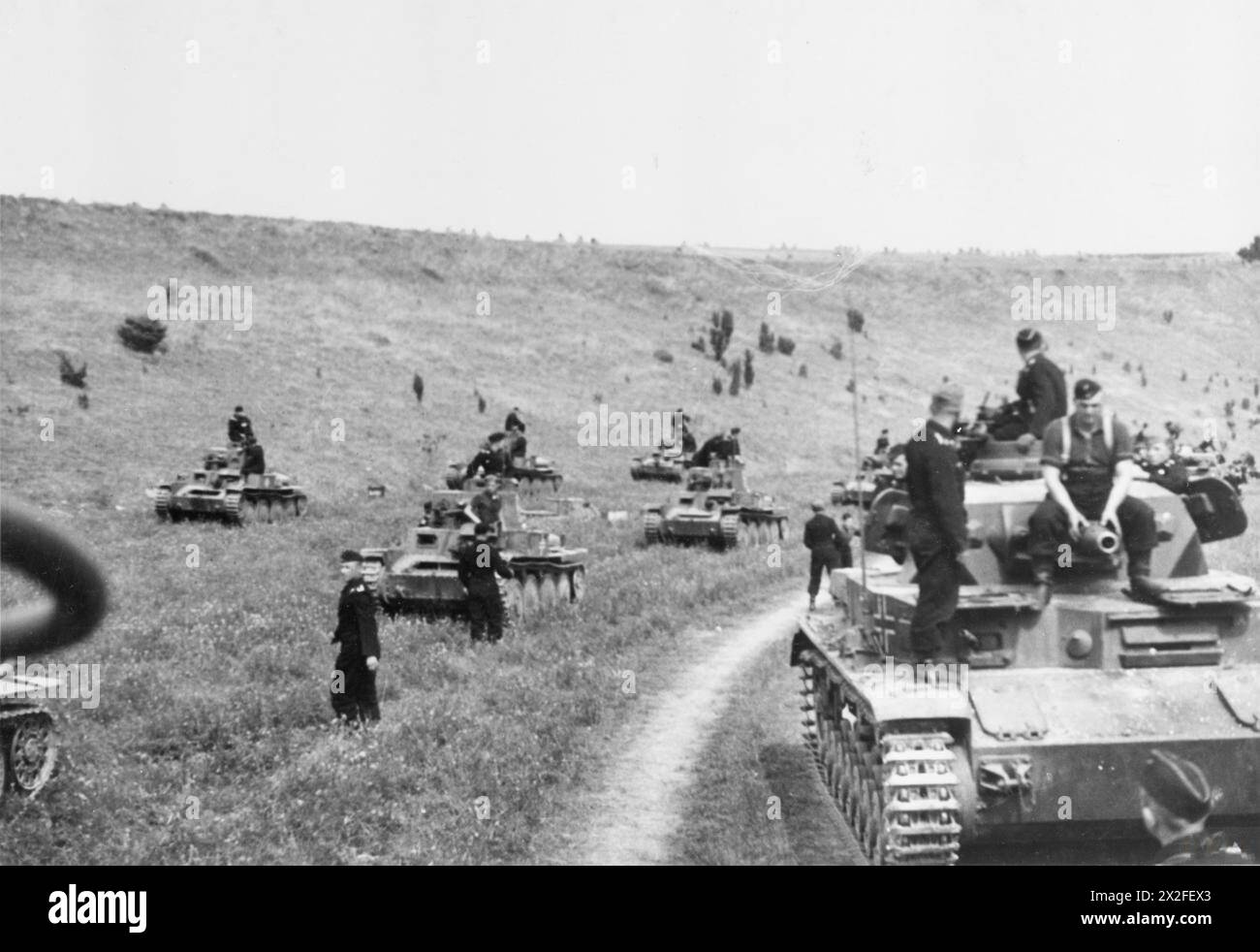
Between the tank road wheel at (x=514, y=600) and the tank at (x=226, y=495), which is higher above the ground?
the tank at (x=226, y=495)

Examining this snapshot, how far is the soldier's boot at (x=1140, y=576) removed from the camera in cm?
856

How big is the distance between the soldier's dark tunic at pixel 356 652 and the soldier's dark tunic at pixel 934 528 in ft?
18.1

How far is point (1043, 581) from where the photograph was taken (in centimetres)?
879

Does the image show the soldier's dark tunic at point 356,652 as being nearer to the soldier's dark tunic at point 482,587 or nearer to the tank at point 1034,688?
the tank at point 1034,688

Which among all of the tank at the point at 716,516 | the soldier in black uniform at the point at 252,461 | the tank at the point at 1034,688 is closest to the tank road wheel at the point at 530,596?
the tank at the point at 716,516

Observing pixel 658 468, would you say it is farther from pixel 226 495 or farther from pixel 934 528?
pixel 934 528

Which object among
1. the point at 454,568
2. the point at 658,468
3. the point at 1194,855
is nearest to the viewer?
the point at 1194,855

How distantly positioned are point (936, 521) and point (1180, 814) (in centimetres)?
239

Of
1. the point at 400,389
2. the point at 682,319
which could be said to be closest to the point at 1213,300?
the point at 682,319

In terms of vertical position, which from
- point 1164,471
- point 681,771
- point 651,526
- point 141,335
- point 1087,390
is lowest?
point 681,771

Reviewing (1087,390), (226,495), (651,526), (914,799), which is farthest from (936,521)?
(226,495)

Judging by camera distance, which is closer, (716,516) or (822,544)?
(822,544)
